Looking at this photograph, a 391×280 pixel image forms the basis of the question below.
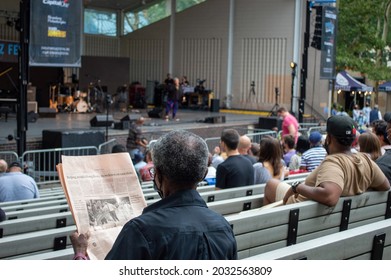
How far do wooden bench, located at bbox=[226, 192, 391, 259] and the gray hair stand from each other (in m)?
1.04

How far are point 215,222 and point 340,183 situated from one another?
1739 mm

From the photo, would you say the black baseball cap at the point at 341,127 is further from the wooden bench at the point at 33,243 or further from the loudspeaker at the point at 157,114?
the loudspeaker at the point at 157,114

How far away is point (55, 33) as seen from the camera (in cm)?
1230

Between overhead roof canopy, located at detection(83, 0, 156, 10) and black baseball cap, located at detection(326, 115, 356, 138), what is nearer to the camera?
black baseball cap, located at detection(326, 115, 356, 138)

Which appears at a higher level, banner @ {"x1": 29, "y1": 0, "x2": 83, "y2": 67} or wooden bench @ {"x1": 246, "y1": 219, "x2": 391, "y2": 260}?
banner @ {"x1": 29, "y1": 0, "x2": 83, "y2": 67}

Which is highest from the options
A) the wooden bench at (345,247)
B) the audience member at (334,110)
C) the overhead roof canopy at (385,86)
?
the overhead roof canopy at (385,86)

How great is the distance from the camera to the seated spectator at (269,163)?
19.3ft

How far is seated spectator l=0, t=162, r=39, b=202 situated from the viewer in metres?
6.49

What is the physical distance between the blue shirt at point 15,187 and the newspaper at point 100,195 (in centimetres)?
393

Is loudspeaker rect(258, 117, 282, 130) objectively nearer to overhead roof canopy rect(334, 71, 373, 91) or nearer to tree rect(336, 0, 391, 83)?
tree rect(336, 0, 391, 83)

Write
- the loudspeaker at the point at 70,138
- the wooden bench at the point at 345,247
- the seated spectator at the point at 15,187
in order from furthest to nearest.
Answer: the loudspeaker at the point at 70,138 < the seated spectator at the point at 15,187 < the wooden bench at the point at 345,247

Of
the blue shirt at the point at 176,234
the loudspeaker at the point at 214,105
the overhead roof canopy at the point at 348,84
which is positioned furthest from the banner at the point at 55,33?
the overhead roof canopy at the point at 348,84

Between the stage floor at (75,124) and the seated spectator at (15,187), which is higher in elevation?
the seated spectator at (15,187)

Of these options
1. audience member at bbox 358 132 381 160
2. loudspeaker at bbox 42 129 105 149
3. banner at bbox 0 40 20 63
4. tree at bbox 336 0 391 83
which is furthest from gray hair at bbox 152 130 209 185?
tree at bbox 336 0 391 83
